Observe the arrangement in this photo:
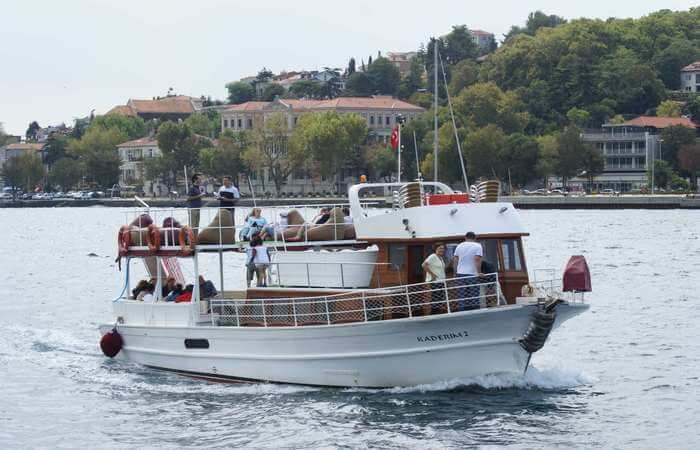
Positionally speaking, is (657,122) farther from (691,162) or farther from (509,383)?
(509,383)

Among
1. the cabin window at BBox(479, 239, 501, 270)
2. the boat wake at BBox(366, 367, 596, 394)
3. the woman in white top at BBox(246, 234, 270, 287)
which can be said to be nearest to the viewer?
the boat wake at BBox(366, 367, 596, 394)

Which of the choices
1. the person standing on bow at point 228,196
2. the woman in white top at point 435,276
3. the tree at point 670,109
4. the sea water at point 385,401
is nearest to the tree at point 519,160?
the tree at point 670,109

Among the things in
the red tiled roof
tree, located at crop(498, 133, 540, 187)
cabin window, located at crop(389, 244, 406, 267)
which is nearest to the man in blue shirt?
cabin window, located at crop(389, 244, 406, 267)

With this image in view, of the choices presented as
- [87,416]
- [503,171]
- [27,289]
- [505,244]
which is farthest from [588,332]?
[503,171]

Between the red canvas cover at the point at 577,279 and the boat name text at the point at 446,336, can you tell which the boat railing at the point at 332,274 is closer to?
the boat name text at the point at 446,336

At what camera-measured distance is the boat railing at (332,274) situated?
26.1m

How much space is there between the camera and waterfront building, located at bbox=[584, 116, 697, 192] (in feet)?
565

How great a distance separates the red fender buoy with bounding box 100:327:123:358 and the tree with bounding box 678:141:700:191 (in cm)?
13491

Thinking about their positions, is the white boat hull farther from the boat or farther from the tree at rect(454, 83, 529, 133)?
the tree at rect(454, 83, 529, 133)

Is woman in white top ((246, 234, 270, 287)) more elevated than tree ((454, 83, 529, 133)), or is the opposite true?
tree ((454, 83, 529, 133))

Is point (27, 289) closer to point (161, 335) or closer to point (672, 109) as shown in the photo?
point (161, 335)

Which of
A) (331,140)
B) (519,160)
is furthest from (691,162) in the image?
(331,140)

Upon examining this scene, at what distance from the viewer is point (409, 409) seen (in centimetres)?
2464

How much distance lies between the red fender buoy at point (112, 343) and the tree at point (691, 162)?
135 metres
